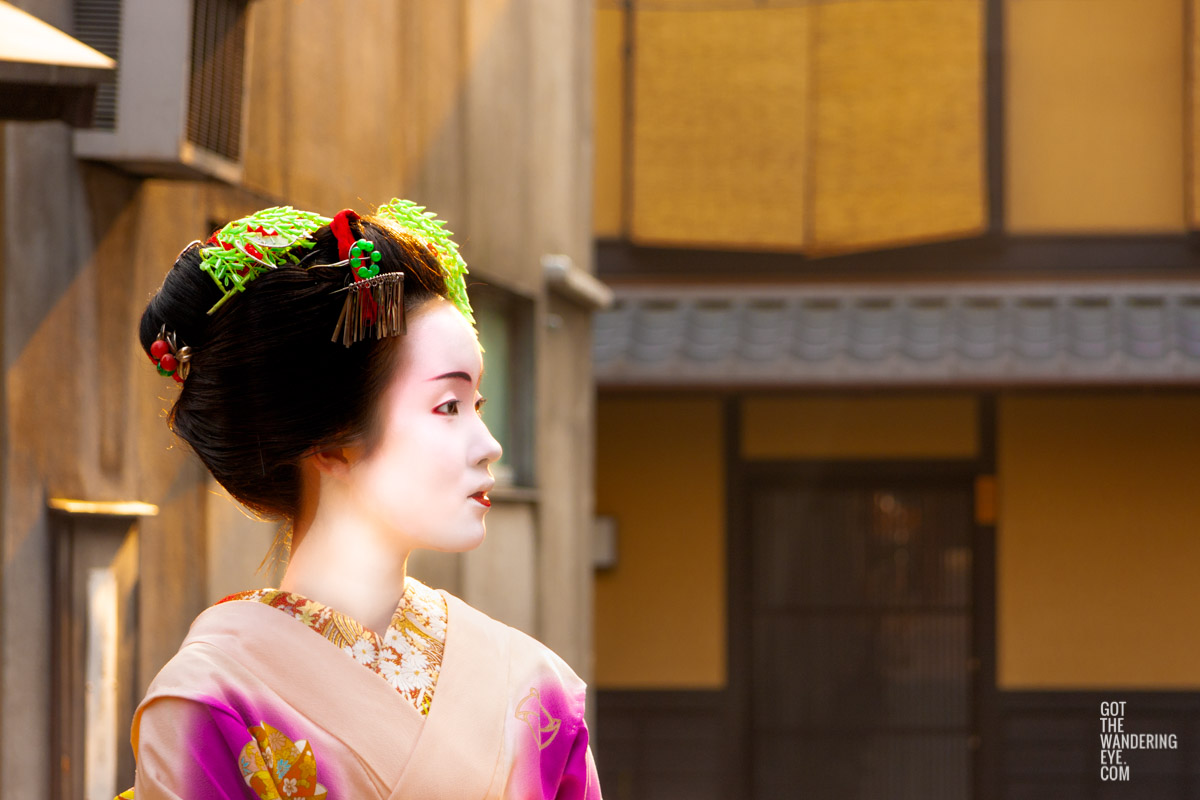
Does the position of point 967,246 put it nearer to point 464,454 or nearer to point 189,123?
point 189,123

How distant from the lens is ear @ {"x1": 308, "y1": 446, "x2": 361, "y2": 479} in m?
1.78

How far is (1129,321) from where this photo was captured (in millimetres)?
9156

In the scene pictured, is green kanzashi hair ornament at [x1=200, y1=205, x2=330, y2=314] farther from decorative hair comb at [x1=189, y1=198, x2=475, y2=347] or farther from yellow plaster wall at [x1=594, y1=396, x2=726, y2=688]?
yellow plaster wall at [x1=594, y1=396, x2=726, y2=688]

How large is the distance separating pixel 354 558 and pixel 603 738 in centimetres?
854

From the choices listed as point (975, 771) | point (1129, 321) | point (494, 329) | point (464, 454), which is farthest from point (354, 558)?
point (975, 771)

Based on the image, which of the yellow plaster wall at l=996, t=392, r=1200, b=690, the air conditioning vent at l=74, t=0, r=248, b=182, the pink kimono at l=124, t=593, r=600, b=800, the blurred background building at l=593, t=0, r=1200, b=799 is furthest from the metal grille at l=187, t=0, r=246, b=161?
the yellow plaster wall at l=996, t=392, r=1200, b=690

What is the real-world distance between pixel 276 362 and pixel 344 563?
0.91ft

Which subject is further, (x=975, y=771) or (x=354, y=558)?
(x=975, y=771)

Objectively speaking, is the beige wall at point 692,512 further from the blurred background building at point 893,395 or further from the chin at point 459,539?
the chin at point 459,539

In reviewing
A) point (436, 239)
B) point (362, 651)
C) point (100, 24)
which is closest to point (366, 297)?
point (436, 239)

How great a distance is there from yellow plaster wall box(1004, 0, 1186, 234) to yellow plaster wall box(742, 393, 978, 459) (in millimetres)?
1408

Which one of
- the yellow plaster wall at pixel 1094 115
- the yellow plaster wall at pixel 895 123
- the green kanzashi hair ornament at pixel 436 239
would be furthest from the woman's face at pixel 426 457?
the yellow plaster wall at pixel 1094 115

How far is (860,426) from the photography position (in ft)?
32.7

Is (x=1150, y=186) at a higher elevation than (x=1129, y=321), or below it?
higher
